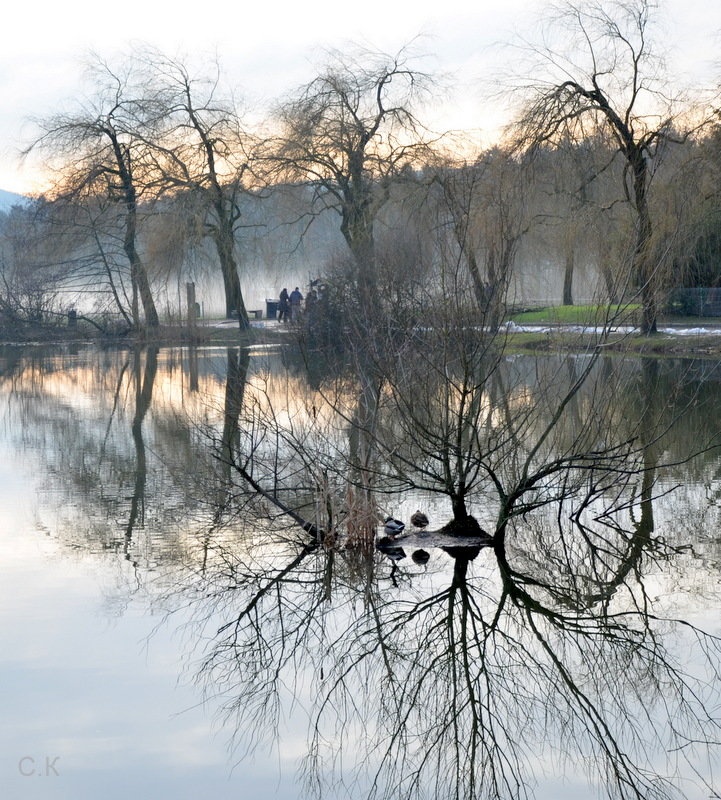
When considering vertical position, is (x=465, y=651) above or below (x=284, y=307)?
below

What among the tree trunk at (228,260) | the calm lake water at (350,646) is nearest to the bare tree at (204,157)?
the tree trunk at (228,260)

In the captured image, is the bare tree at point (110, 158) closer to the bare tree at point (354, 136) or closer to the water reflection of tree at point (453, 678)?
the bare tree at point (354, 136)

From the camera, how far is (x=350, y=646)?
21.9ft

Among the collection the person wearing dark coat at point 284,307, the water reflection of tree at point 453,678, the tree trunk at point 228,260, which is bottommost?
the water reflection of tree at point 453,678

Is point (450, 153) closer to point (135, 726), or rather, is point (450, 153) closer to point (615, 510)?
point (615, 510)

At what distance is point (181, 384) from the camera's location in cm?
2327

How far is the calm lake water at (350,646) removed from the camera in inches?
204

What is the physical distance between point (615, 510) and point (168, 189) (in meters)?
34.2

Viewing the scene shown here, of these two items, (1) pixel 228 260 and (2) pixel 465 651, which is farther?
(1) pixel 228 260

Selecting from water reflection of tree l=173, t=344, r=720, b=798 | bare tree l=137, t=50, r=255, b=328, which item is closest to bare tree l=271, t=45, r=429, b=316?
bare tree l=137, t=50, r=255, b=328

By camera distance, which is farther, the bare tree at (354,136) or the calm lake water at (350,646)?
the bare tree at (354,136)

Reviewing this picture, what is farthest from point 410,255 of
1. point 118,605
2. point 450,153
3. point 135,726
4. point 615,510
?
point 135,726

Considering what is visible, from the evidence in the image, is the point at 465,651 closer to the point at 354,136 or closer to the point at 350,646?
the point at 350,646

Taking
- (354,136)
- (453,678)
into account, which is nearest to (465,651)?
(453,678)
